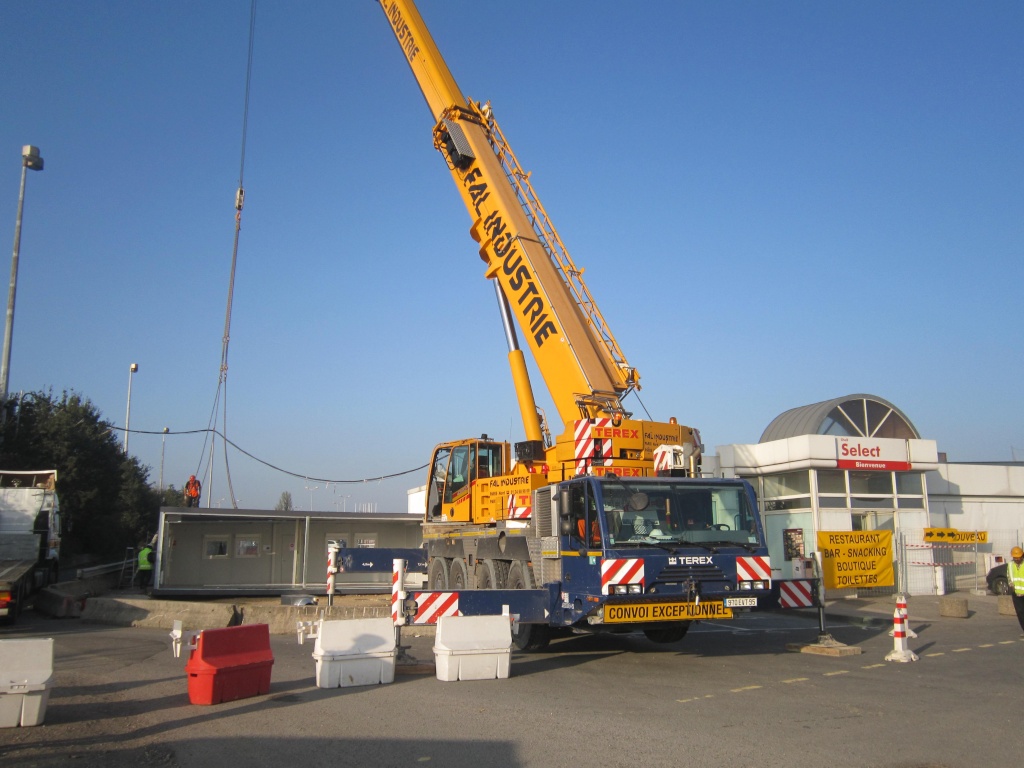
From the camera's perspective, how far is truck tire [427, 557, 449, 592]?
14.3 meters

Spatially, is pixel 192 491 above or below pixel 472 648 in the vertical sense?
above

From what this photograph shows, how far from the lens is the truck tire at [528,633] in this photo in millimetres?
11161

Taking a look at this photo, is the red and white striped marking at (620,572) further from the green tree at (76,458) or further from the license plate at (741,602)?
the green tree at (76,458)

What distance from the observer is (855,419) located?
23.1 m

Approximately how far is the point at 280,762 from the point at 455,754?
129cm

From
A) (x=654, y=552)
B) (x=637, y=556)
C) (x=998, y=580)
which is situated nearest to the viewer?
(x=637, y=556)

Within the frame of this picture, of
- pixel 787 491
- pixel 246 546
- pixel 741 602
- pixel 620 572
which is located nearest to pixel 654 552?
pixel 620 572

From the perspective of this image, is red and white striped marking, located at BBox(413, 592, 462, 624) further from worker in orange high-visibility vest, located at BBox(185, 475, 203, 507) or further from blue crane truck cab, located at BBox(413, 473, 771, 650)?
worker in orange high-visibility vest, located at BBox(185, 475, 203, 507)

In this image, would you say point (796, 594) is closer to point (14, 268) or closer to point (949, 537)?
point (949, 537)

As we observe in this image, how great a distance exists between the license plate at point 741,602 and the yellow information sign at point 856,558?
10.6 metres

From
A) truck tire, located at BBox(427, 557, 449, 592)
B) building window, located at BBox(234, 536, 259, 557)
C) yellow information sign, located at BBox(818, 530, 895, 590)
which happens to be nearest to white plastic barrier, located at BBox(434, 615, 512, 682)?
truck tire, located at BBox(427, 557, 449, 592)

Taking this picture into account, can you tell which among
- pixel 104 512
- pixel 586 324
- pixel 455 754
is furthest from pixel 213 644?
pixel 104 512

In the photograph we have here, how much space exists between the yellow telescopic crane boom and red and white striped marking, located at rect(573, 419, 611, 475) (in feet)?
1.58

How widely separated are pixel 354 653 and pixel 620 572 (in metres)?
3.15
